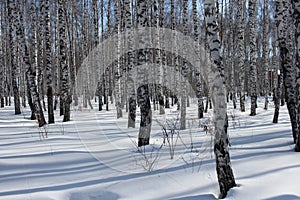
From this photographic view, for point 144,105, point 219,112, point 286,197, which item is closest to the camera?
point 286,197

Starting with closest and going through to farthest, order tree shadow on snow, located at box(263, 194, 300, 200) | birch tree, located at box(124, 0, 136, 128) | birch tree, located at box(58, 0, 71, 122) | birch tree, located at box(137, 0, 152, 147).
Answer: tree shadow on snow, located at box(263, 194, 300, 200), birch tree, located at box(137, 0, 152, 147), birch tree, located at box(124, 0, 136, 128), birch tree, located at box(58, 0, 71, 122)

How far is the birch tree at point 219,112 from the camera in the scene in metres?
3.90

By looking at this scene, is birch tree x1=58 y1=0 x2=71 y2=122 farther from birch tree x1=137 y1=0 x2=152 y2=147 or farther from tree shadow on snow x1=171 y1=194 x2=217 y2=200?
tree shadow on snow x1=171 y1=194 x2=217 y2=200

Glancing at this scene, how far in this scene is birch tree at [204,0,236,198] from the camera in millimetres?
3904

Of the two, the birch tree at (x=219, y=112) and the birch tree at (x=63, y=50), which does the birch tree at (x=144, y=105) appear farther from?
the birch tree at (x=63, y=50)

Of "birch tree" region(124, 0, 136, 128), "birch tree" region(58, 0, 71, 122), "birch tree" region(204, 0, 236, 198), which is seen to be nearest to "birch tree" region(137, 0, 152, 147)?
"birch tree" region(124, 0, 136, 128)

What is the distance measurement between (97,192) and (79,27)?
27301mm

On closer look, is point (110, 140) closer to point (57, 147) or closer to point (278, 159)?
point (57, 147)

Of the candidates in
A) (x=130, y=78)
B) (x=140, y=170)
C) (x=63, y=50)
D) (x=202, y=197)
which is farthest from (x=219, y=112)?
(x=63, y=50)

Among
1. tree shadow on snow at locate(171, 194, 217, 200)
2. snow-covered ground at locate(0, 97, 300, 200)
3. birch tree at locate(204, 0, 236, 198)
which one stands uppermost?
birch tree at locate(204, 0, 236, 198)

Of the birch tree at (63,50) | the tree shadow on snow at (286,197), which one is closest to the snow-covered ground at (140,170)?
the tree shadow on snow at (286,197)

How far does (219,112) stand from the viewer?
Answer: 156 inches

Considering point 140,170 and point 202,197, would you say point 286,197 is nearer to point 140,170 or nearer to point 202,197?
point 202,197

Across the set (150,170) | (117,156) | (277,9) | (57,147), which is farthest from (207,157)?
(277,9)
